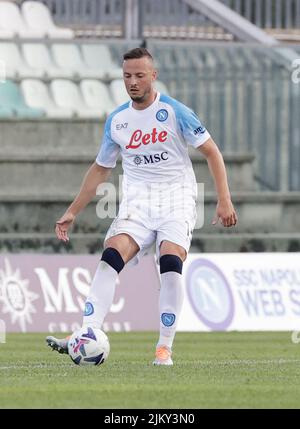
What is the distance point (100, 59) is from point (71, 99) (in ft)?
4.03

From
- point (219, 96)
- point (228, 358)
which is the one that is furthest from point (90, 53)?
point (228, 358)

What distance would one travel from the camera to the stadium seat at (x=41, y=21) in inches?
983

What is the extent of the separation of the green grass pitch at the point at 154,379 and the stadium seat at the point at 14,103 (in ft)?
32.7

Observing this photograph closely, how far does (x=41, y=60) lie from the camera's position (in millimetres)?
24375

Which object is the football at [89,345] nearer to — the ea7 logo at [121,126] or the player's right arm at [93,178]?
the player's right arm at [93,178]

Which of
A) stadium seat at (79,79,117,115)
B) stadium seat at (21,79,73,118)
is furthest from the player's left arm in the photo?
stadium seat at (79,79,117,115)

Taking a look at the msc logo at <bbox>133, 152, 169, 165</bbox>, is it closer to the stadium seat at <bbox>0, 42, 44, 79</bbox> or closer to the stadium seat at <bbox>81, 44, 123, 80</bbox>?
the stadium seat at <bbox>0, 42, 44, 79</bbox>

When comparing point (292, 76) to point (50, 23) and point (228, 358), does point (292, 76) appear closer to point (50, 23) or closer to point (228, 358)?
point (50, 23)

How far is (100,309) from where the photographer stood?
9945 millimetres

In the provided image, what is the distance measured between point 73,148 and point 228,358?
38.9 feet

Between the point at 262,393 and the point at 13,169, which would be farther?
the point at 13,169

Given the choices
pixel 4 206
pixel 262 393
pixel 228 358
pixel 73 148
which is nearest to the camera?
pixel 262 393

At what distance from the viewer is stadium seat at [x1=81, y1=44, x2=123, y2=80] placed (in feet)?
80.5

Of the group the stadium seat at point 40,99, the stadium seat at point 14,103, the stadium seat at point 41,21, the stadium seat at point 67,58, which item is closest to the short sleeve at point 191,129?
the stadium seat at point 14,103
